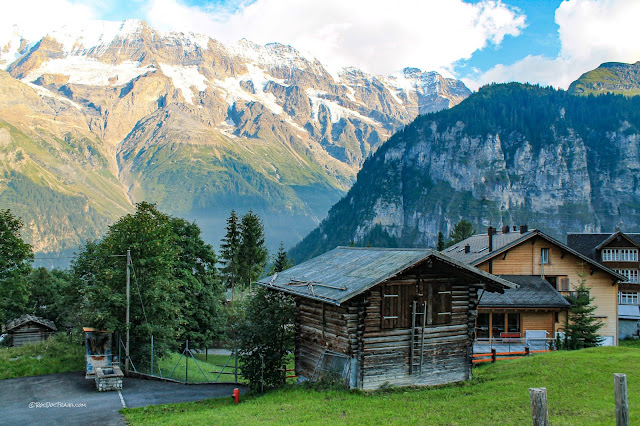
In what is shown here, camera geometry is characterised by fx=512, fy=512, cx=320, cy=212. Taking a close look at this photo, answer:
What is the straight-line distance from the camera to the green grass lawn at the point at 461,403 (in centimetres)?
1717

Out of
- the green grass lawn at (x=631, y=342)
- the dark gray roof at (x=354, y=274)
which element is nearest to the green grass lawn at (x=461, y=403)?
the dark gray roof at (x=354, y=274)

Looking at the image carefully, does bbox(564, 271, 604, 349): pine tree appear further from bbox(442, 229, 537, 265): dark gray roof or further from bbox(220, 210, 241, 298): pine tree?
bbox(220, 210, 241, 298): pine tree

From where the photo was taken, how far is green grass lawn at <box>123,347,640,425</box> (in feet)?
56.3

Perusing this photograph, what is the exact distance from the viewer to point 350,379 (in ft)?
71.2

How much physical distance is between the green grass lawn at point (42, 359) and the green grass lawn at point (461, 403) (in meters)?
11.5

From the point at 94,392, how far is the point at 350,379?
1287cm

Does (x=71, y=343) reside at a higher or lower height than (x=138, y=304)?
lower

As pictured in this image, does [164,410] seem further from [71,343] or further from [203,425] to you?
[71,343]

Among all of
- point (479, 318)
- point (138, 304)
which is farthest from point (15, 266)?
point (479, 318)

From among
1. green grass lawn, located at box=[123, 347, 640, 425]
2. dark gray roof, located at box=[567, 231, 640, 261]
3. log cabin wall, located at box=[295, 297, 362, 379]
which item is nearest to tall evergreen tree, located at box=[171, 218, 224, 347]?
log cabin wall, located at box=[295, 297, 362, 379]

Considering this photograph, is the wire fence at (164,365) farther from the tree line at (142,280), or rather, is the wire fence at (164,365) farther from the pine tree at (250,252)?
the pine tree at (250,252)

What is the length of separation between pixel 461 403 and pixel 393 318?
14.9ft

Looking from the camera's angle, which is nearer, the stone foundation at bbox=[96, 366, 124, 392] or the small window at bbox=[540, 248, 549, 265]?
the stone foundation at bbox=[96, 366, 124, 392]

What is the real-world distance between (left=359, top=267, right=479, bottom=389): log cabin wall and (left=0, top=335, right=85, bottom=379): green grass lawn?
18.8 metres
